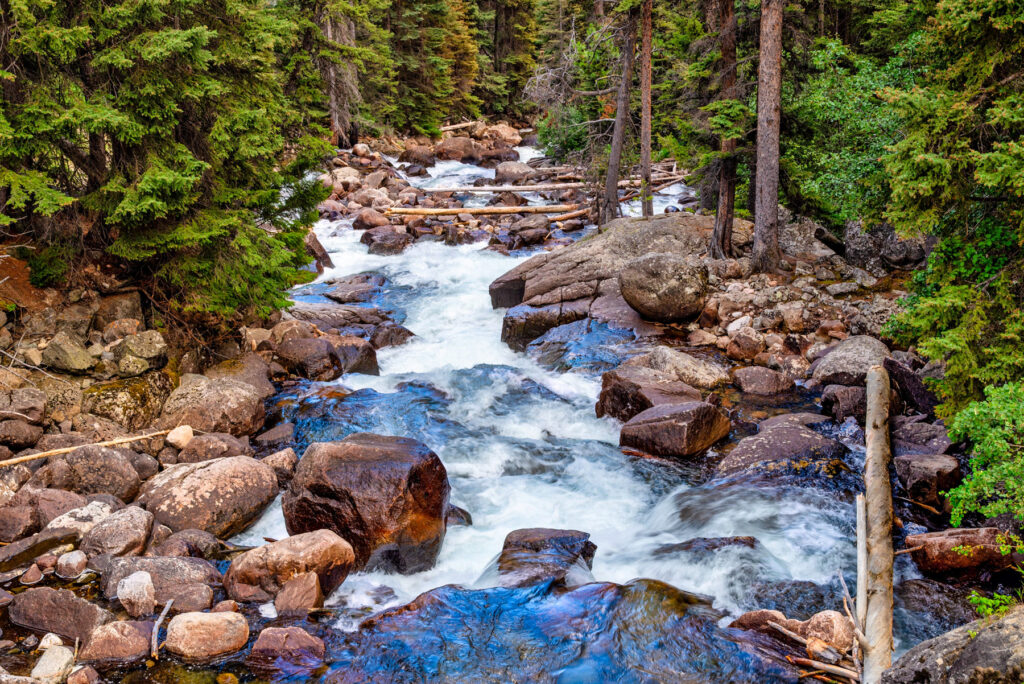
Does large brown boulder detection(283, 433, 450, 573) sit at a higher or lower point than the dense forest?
lower

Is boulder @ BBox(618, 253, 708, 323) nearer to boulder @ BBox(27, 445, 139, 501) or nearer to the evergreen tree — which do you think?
the evergreen tree

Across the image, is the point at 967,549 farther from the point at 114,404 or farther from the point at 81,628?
the point at 114,404

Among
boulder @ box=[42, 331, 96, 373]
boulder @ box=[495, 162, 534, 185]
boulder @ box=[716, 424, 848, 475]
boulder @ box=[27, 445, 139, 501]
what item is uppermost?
boulder @ box=[495, 162, 534, 185]

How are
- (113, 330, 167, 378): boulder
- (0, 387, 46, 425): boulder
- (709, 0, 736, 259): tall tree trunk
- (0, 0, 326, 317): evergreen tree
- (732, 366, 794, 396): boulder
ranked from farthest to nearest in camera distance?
(709, 0, 736, 259): tall tree trunk, (732, 366, 794, 396): boulder, (113, 330, 167, 378): boulder, (0, 0, 326, 317): evergreen tree, (0, 387, 46, 425): boulder

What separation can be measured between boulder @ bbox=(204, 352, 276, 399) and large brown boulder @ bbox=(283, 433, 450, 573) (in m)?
3.93

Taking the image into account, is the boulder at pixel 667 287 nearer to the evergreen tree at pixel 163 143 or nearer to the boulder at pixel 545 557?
the evergreen tree at pixel 163 143

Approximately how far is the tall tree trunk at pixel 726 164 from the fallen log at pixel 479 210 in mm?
10159

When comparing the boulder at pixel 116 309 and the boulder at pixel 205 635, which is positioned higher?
the boulder at pixel 116 309

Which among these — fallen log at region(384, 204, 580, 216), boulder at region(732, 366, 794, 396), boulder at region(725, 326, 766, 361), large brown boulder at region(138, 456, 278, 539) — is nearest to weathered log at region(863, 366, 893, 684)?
boulder at region(732, 366, 794, 396)

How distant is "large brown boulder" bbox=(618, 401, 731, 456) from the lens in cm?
940

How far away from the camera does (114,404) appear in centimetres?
942

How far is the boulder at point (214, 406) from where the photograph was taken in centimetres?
973

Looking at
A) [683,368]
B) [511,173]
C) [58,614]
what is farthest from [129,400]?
[511,173]

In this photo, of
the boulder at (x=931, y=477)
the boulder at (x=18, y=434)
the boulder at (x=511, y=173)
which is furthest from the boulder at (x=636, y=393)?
the boulder at (x=511, y=173)
